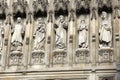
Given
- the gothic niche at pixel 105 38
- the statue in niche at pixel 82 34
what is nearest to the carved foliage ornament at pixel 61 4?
the statue in niche at pixel 82 34

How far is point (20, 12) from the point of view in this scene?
13102mm

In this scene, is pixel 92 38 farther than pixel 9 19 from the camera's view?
No

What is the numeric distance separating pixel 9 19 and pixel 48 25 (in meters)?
1.43

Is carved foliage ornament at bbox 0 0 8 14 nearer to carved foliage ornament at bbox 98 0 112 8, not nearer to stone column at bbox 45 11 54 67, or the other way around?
stone column at bbox 45 11 54 67

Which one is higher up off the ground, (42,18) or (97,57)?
(42,18)

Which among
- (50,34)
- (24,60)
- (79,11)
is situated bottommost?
(24,60)

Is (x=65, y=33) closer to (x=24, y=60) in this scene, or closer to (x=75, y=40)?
(x=75, y=40)

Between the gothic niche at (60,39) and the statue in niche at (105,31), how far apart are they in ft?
3.96

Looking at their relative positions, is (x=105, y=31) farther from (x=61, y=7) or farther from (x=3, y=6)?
(x=3, y=6)

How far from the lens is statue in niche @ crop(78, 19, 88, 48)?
40.0 feet

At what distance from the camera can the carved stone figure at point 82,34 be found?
12.2m

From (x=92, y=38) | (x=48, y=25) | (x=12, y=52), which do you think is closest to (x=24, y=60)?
(x=12, y=52)

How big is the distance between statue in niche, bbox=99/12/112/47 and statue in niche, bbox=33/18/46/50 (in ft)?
6.34

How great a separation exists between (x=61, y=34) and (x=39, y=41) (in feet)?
2.54
